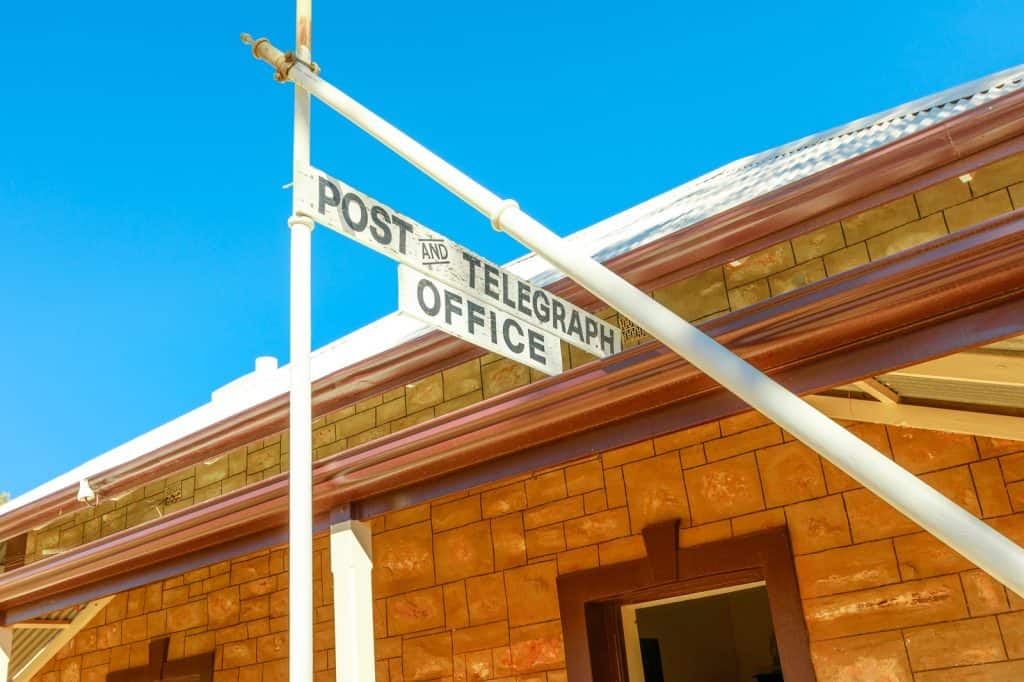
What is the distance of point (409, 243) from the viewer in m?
3.76

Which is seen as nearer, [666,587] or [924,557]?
[924,557]

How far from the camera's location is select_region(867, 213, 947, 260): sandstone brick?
553 cm

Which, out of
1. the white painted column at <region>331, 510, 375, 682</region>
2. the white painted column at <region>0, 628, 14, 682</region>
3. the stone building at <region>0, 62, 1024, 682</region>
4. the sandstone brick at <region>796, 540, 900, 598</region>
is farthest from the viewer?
the white painted column at <region>0, 628, 14, 682</region>

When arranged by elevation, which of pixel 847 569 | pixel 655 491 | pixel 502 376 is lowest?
pixel 847 569

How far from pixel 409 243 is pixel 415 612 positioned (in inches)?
164

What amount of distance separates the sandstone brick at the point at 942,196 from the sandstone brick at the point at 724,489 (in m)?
1.71

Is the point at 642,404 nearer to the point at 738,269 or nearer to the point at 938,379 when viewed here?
the point at 938,379

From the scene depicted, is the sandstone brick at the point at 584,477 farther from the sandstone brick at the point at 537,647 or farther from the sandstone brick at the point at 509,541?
the sandstone brick at the point at 537,647

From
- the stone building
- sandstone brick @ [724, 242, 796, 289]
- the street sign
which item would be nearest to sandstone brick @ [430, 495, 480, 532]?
the stone building

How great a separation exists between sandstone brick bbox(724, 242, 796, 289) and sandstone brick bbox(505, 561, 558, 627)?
7.09 feet

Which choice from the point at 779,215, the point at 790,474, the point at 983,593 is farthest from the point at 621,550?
the point at 779,215

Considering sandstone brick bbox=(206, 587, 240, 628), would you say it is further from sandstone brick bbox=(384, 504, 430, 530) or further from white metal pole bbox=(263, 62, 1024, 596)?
white metal pole bbox=(263, 62, 1024, 596)

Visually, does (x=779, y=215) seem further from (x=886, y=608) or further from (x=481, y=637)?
(x=481, y=637)

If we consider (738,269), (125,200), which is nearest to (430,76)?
(125,200)
